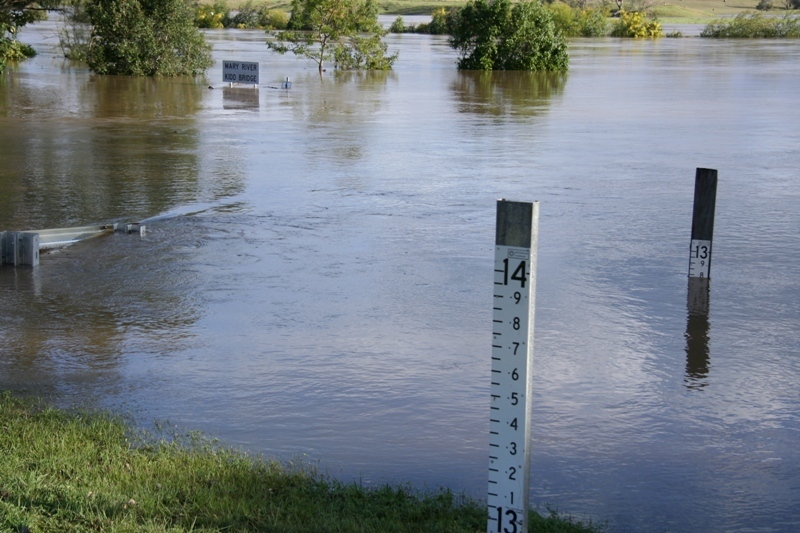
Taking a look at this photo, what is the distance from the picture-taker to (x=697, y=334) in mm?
8023

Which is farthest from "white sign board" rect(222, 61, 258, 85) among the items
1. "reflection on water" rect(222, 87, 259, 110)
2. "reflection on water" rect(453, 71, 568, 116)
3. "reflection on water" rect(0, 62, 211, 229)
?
"reflection on water" rect(453, 71, 568, 116)

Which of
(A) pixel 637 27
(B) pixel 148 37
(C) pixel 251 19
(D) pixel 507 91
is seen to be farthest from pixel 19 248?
(C) pixel 251 19

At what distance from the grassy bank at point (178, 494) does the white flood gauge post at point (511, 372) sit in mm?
491

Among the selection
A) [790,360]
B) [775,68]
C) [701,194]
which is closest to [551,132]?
[701,194]

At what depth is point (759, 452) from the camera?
5914 mm

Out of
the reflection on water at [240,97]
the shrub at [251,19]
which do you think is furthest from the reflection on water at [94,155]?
the shrub at [251,19]

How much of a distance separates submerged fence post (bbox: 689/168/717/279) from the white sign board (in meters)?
21.8

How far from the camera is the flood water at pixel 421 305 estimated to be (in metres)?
5.92

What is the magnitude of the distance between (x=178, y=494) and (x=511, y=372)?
6.04ft

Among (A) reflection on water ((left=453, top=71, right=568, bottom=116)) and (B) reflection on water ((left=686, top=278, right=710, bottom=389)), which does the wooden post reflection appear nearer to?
(B) reflection on water ((left=686, top=278, right=710, bottom=389))

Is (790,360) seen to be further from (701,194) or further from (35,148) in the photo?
(35,148)

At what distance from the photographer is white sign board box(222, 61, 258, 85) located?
2959cm

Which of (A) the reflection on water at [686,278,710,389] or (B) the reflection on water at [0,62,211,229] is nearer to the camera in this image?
(A) the reflection on water at [686,278,710,389]

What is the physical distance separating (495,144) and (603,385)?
12.3 m
